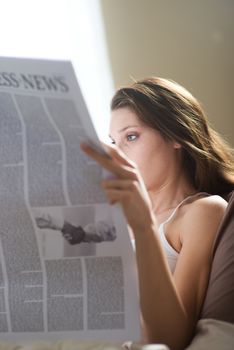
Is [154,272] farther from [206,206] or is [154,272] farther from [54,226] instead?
[206,206]

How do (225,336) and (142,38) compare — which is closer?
(225,336)

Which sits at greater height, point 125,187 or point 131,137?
point 125,187

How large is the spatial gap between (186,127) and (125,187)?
0.44 m

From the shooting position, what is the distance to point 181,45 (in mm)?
1534

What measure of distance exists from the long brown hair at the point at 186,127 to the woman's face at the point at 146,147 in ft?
0.05

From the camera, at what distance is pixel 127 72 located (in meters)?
1.56

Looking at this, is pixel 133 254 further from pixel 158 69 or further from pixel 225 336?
pixel 158 69

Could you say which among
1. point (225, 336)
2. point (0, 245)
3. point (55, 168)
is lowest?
point (225, 336)

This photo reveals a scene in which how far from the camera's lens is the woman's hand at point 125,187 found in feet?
2.06

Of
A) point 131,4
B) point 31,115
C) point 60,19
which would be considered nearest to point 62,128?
point 31,115

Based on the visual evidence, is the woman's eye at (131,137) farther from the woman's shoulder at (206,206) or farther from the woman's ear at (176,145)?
the woman's shoulder at (206,206)

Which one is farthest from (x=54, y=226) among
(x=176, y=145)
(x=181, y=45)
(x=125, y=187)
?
(x=181, y=45)

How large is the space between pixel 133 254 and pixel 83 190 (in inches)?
4.6

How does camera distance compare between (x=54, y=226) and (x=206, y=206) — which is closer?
(x=54, y=226)
